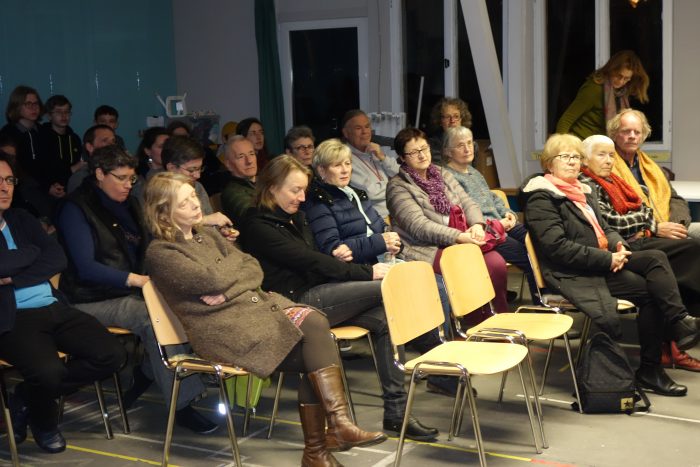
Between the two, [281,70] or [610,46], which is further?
[281,70]

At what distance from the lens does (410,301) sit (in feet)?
11.1

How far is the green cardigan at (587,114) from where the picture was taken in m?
6.18

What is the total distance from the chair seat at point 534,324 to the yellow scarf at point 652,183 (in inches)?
49.3

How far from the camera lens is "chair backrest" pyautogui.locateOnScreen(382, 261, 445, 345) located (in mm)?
3240

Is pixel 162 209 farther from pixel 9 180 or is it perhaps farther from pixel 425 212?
pixel 425 212

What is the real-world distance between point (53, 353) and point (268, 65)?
622 centimetres

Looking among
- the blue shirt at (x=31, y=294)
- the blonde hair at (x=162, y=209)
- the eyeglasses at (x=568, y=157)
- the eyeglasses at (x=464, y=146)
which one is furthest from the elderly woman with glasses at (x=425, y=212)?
the blue shirt at (x=31, y=294)

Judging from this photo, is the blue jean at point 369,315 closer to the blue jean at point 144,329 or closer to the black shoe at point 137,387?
the blue jean at point 144,329

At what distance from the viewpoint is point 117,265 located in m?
3.88

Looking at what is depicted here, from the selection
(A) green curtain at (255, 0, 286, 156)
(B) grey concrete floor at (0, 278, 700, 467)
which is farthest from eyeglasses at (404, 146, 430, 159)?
(A) green curtain at (255, 0, 286, 156)

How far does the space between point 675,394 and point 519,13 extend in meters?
4.77

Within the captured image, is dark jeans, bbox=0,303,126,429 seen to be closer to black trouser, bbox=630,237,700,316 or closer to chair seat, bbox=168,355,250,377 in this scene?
chair seat, bbox=168,355,250,377

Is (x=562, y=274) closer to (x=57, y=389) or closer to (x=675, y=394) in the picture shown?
(x=675, y=394)

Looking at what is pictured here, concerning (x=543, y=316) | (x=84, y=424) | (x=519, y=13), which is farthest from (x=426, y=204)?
(x=519, y=13)
